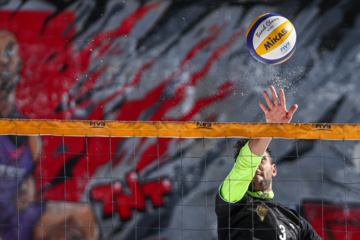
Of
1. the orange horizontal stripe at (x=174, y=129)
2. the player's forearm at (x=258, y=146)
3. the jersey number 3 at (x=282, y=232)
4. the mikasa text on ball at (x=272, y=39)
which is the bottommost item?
the jersey number 3 at (x=282, y=232)

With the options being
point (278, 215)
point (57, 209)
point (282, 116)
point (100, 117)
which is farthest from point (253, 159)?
point (57, 209)

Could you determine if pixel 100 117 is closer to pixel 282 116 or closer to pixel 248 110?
pixel 248 110

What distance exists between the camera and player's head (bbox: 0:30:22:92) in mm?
5699

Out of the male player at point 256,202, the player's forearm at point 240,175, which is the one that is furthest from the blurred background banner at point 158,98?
the player's forearm at point 240,175

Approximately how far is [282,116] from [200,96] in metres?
2.17

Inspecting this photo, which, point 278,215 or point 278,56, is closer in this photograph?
point 278,215

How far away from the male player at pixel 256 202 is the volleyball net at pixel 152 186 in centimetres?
171

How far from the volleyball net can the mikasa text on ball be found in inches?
49.5

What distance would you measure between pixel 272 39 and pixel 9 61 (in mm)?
2918

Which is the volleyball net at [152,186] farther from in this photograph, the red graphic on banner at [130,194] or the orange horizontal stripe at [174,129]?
the orange horizontal stripe at [174,129]

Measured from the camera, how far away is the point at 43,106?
223 inches

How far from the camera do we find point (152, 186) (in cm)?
569

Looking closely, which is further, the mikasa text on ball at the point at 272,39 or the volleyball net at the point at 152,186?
the volleyball net at the point at 152,186

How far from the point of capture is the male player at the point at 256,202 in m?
3.22
